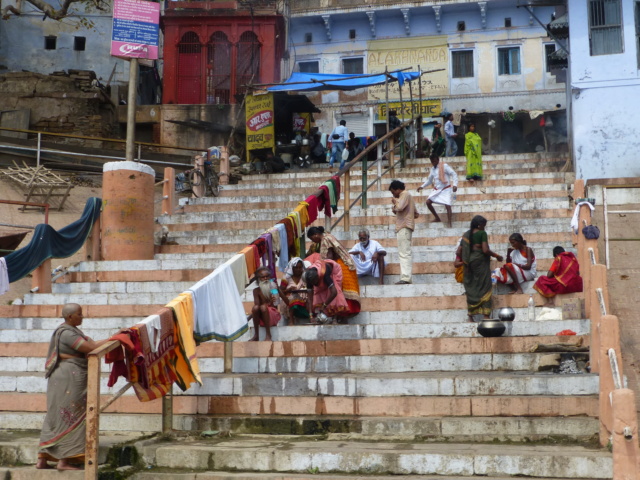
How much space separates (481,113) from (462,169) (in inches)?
332

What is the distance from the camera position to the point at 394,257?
1220 cm

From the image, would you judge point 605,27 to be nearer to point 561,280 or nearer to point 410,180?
point 410,180

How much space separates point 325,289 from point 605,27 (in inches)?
431

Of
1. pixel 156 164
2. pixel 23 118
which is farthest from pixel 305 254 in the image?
pixel 23 118

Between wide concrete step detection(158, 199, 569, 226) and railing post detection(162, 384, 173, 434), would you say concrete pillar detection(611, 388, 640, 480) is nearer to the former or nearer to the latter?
railing post detection(162, 384, 173, 434)

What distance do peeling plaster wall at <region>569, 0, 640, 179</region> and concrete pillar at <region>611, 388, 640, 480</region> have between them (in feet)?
39.6

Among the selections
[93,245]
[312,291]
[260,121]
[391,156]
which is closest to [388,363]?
[312,291]

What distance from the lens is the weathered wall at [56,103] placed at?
24828 mm

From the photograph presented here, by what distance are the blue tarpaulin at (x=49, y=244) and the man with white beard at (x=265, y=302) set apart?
363cm

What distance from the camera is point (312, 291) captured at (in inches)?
400

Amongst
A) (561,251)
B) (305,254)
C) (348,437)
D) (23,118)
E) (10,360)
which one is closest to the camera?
(348,437)

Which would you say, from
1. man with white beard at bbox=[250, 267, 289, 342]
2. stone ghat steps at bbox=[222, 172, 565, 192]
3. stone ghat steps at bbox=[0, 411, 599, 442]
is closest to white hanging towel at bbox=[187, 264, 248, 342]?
stone ghat steps at bbox=[0, 411, 599, 442]

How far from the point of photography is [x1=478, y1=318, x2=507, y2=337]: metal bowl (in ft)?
29.5

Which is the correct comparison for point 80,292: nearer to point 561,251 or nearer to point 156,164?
point 561,251
